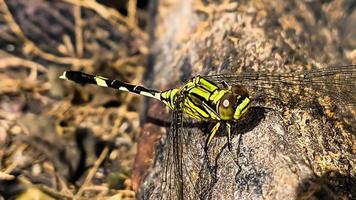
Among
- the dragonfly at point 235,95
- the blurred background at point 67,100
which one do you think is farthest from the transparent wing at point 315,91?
the blurred background at point 67,100

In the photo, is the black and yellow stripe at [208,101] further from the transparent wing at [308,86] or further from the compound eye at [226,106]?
the transparent wing at [308,86]

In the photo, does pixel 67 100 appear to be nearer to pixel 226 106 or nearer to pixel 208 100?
pixel 208 100

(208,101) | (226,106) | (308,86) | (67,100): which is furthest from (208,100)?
(67,100)

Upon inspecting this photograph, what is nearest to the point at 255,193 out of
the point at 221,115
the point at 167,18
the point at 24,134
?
the point at 221,115

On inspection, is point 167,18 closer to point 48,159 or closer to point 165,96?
point 165,96

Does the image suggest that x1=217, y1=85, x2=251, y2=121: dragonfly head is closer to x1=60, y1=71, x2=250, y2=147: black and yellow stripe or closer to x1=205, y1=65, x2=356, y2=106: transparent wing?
x1=60, y1=71, x2=250, y2=147: black and yellow stripe

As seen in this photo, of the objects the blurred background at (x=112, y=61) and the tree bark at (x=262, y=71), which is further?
the blurred background at (x=112, y=61)

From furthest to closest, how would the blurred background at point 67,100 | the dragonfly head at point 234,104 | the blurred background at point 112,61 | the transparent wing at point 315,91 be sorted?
the blurred background at point 67,100
the blurred background at point 112,61
the transparent wing at point 315,91
the dragonfly head at point 234,104
